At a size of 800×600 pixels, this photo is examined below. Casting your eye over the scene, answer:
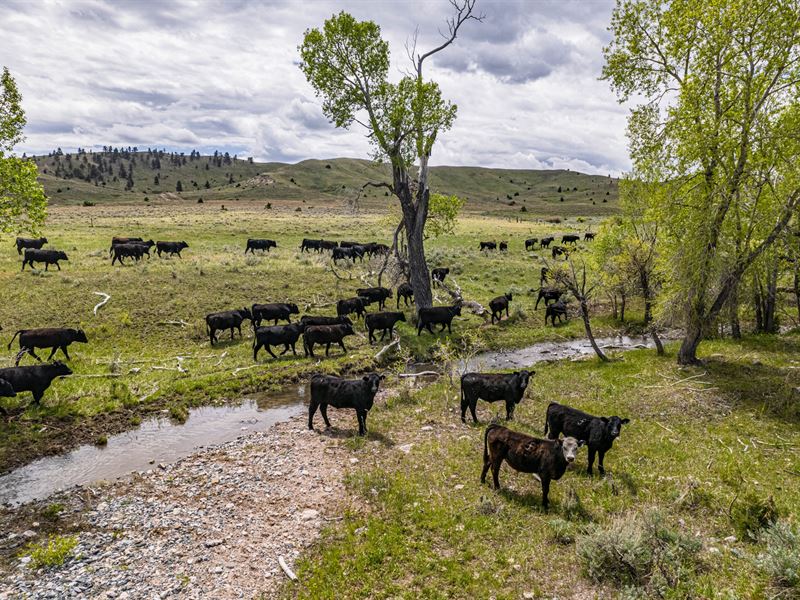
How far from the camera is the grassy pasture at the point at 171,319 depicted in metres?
14.5

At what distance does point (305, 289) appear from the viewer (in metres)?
29.3

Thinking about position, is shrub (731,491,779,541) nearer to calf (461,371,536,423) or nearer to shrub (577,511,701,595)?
shrub (577,511,701,595)

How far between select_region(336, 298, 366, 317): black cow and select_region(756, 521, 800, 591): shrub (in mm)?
19953

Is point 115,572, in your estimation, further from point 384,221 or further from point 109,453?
point 384,221

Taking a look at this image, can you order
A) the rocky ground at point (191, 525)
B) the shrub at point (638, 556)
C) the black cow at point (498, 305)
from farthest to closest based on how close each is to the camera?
the black cow at point (498, 305) → the rocky ground at point (191, 525) → the shrub at point (638, 556)

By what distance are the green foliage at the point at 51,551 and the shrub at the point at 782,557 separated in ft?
36.6

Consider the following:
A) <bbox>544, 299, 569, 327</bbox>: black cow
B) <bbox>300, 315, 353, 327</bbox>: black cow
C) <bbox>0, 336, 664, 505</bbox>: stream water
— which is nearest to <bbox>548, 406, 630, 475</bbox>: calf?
<bbox>0, 336, 664, 505</bbox>: stream water

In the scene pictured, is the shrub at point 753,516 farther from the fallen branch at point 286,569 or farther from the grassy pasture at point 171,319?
the grassy pasture at point 171,319

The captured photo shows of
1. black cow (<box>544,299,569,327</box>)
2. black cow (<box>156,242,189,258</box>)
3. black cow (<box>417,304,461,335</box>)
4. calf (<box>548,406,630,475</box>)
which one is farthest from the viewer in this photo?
black cow (<box>156,242,189,258</box>)

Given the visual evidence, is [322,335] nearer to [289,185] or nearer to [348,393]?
[348,393]

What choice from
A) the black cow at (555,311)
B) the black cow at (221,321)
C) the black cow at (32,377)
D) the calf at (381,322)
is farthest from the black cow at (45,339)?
the black cow at (555,311)

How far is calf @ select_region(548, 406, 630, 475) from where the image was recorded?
10.0m

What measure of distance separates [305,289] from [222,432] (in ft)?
52.1

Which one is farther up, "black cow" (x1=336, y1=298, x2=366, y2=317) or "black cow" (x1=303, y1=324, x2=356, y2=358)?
"black cow" (x1=336, y1=298, x2=366, y2=317)
